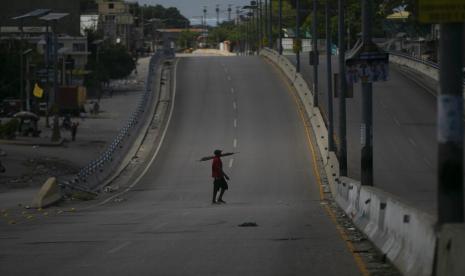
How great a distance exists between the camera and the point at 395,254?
13.2m

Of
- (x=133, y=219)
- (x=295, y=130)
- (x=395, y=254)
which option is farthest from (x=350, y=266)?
(x=295, y=130)

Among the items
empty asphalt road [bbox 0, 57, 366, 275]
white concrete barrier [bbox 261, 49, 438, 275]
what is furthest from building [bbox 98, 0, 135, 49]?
white concrete barrier [bbox 261, 49, 438, 275]

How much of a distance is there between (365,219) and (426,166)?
28.4 metres

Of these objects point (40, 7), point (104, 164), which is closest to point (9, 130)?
point (104, 164)

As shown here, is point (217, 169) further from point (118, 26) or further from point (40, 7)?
point (118, 26)

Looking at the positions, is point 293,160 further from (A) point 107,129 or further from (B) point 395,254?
(B) point 395,254

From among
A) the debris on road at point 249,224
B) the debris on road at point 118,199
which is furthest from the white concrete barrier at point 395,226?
the debris on road at point 118,199

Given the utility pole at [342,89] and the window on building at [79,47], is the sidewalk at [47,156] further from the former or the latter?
the window on building at [79,47]

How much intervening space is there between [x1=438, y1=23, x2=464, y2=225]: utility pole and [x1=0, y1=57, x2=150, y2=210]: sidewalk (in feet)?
75.8

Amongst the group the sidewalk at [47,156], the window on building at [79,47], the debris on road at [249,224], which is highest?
the window on building at [79,47]

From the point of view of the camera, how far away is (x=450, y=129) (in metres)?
10.7

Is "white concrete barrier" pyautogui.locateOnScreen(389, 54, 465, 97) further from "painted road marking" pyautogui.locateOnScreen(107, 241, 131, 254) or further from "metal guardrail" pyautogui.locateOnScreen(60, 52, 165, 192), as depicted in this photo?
"painted road marking" pyautogui.locateOnScreen(107, 241, 131, 254)

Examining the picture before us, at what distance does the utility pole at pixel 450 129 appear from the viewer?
1071 cm

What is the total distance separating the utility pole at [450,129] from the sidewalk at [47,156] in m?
23.1
